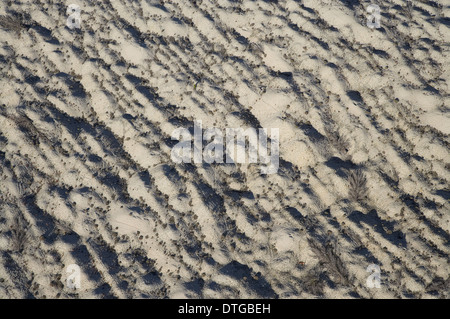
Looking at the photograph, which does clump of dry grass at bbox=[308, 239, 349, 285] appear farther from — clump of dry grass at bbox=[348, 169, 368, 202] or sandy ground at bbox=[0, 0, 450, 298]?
clump of dry grass at bbox=[348, 169, 368, 202]

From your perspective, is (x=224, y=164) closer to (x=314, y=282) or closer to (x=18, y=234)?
(x=314, y=282)

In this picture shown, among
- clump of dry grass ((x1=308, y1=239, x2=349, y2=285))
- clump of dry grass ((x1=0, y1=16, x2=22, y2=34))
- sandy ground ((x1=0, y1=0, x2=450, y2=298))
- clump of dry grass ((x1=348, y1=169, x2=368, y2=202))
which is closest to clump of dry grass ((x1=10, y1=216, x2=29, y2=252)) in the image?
sandy ground ((x1=0, y1=0, x2=450, y2=298))

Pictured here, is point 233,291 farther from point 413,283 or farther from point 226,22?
point 226,22

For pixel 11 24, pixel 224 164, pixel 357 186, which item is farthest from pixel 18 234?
pixel 357 186

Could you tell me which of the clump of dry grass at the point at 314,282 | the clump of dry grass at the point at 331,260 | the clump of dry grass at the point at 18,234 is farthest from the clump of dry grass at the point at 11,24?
the clump of dry grass at the point at 314,282

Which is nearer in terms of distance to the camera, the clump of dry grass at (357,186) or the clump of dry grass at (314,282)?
the clump of dry grass at (314,282)

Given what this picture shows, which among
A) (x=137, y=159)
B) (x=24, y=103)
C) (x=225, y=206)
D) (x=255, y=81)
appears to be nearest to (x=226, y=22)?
(x=255, y=81)

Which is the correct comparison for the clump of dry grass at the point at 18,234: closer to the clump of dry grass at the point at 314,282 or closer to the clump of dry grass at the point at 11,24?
the clump of dry grass at the point at 11,24
